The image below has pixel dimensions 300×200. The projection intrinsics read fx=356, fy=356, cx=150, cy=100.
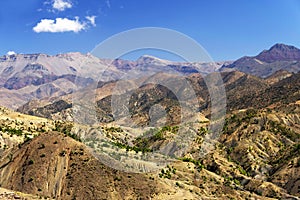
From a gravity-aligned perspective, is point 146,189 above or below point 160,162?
below

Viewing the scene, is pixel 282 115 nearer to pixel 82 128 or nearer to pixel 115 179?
pixel 82 128

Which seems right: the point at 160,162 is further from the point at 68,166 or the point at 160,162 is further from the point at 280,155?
the point at 280,155

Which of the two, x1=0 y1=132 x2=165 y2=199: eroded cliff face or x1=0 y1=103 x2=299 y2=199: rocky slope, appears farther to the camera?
x1=0 y1=103 x2=299 y2=199: rocky slope

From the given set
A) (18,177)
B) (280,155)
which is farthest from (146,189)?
(280,155)

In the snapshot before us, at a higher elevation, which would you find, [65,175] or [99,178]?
[65,175]

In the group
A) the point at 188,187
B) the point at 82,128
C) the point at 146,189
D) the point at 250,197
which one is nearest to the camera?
the point at 146,189

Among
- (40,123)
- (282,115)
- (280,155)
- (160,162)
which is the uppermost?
(282,115)

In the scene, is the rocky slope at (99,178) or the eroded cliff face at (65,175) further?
the rocky slope at (99,178)

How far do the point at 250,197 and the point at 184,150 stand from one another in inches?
1820

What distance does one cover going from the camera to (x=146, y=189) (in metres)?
70.1

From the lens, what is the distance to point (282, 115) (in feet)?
529

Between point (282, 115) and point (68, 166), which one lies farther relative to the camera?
point (282, 115)

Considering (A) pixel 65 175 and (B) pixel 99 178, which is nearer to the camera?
(B) pixel 99 178

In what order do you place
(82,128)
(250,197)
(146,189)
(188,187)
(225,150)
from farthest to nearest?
(82,128)
(225,150)
(250,197)
(188,187)
(146,189)
